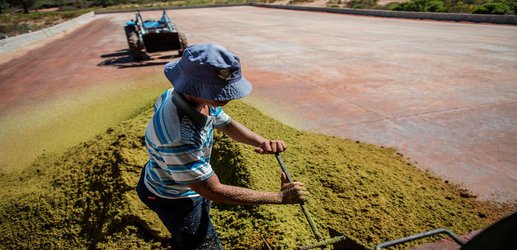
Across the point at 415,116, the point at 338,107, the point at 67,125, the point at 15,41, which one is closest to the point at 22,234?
the point at 67,125

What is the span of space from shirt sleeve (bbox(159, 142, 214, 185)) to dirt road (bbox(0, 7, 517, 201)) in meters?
3.11

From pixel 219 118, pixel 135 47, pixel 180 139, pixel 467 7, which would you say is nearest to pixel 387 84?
pixel 219 118

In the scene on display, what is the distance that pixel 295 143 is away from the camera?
4.23m

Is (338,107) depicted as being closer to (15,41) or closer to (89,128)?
(89,128)

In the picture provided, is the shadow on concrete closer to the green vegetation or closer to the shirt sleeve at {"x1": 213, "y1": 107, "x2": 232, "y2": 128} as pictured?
the shirt sleeve at {"x1": 213, "y1": 107, "x2": 232, "y2": 128}

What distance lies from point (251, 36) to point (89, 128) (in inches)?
422

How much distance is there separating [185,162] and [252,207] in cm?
149

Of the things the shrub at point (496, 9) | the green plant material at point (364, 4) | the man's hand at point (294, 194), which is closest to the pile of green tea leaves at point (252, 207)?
the man's hand at point (294, 194)

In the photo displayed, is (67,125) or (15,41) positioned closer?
(67,125)

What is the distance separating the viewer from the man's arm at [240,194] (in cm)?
176

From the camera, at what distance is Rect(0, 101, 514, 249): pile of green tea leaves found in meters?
2.89

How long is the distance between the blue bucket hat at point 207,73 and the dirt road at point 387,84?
309cm

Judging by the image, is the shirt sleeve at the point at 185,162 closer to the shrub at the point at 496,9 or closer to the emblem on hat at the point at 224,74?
the emblem on hat at the point at 224,74

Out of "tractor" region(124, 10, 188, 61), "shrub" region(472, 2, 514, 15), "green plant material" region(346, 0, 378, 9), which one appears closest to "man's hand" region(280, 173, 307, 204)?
"tractor" region(124, 10, 188, 61)
